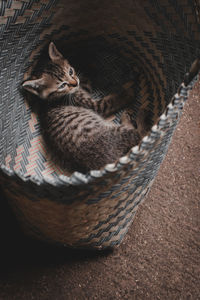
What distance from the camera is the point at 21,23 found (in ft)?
3.75

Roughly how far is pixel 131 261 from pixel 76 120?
71 centimetres

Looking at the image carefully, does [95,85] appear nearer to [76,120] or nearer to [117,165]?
[76,120]

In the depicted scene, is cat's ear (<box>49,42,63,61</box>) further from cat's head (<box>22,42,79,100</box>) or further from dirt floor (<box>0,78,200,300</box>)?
dirt floor (<box>0,78,200,300</box>)

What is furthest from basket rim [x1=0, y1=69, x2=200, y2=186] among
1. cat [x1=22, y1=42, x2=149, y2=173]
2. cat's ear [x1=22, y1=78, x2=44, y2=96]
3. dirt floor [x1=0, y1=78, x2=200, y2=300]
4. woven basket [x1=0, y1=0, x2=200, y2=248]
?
dirt floor [x1=0, y1=78, x2=200, y2=300]

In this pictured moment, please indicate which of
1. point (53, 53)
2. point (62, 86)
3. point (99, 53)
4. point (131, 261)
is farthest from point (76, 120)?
point (131, 261)

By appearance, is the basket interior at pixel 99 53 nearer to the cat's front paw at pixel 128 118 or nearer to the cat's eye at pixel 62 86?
the cat's front paw at pixel 128 118

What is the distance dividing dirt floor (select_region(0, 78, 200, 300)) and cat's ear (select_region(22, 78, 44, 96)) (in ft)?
1.90

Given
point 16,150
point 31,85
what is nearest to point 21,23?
point 31,85

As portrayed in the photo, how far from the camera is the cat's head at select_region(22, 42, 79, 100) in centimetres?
124

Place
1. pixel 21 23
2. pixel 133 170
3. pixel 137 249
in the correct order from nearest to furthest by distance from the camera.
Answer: pixel 133 170 → pixel 21 23 → pixel 137 249

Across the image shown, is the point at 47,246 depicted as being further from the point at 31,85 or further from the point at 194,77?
the point at 194,77

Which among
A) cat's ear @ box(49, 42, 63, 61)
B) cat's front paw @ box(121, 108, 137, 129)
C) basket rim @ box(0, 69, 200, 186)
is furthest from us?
cat's front paw @ box(121, 108, 137, 129)

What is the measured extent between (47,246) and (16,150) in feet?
1.60

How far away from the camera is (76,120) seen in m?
1.19
